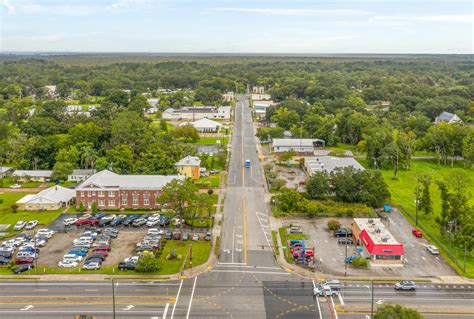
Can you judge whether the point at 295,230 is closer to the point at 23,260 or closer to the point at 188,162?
the point at 188,162

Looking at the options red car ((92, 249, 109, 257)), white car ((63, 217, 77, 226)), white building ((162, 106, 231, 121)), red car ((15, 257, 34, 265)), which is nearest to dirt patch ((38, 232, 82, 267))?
red car ((15, 257, 34, 265))

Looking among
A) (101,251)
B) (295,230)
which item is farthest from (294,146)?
(101,251)

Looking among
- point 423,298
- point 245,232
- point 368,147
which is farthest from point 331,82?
point 423,298

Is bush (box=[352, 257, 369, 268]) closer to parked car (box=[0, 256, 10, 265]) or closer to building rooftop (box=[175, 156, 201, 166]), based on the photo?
parked car (box=[0, 256, 10, 265])

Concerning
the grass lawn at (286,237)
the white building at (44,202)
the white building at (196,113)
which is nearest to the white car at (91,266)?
the grass lawn at (286,237)

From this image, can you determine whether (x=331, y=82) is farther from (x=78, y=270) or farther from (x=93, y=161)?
(x=78, y=270)

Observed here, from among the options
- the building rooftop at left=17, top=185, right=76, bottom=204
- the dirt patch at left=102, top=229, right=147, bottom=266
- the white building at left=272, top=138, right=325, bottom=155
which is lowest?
the dirt patch at left=102, top=229, right=147, bottom=266

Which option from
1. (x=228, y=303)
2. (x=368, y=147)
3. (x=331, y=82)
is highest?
(x=331, y=82)
